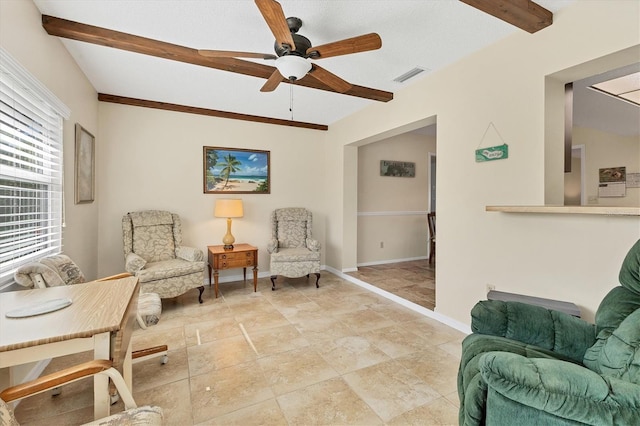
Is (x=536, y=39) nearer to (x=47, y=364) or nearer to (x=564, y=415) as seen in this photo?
(x=564, y=415)

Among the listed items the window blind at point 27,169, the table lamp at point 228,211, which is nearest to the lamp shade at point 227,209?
the table lamp at point 228,211

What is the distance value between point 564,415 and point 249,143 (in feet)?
14.5

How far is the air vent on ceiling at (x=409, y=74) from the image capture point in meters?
2.92

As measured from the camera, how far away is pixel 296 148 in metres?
Answer: 4.90

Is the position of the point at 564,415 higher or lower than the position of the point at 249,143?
lower

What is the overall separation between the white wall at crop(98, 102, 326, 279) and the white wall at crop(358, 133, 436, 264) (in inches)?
31.7

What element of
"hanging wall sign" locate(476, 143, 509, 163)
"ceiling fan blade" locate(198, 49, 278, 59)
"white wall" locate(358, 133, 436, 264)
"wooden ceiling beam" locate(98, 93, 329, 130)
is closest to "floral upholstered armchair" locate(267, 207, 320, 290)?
"white wall" locate(358, 133, 436, 264)

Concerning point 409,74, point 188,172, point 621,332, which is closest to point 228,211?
point 188,172

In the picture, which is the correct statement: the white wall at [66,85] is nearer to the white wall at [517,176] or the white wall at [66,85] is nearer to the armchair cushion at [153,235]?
the armchair cushion at [153,235]

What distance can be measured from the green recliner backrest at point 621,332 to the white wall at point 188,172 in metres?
3.98

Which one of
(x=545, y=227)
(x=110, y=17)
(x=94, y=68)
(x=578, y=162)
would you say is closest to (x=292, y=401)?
(x=545, y=227)

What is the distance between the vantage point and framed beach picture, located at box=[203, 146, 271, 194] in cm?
428

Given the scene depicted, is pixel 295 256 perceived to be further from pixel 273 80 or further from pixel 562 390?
pixel 562 390

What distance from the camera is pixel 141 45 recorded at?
2.41 meters
